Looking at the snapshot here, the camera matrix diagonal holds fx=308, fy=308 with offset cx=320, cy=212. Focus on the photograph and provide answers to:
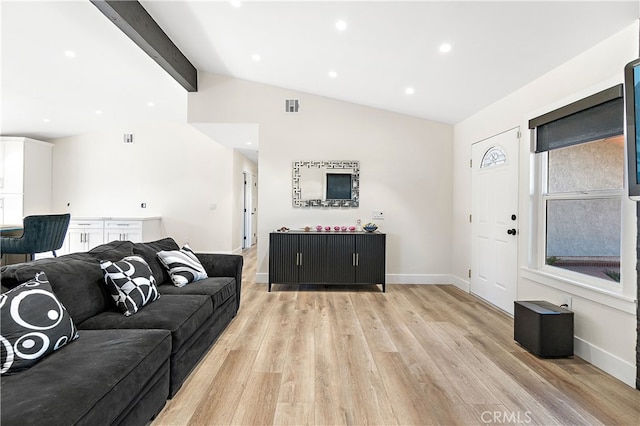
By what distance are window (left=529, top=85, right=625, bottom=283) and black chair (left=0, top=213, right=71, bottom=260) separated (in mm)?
5807

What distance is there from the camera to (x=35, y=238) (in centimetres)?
397

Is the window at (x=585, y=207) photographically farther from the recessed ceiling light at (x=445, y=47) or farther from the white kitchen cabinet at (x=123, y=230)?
the white kitchen cabinet at (x=123, y=230)

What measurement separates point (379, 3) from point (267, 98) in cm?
249

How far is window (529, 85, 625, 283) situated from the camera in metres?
2.21

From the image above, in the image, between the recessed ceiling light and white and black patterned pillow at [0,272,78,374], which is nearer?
white and black patterned pillow at [0,272,78,374]

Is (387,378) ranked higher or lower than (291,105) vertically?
lower

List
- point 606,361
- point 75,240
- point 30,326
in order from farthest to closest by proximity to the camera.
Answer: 1. point 75,240
2. point 606,361
3. point 30,326

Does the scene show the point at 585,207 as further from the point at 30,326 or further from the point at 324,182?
the point at 30,326

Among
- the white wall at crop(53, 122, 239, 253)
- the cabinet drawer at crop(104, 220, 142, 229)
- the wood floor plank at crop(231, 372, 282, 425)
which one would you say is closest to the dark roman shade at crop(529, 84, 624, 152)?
the wood floor plank at crop(231, 372, 282, 425)

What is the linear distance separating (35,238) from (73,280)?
3.04m

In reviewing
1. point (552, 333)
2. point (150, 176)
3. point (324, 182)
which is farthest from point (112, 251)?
point (150, 176)

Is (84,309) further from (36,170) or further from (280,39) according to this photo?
(36,170)

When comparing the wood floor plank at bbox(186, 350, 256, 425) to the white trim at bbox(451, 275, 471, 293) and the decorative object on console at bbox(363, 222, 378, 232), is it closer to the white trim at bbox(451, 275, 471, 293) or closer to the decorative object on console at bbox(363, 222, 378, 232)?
the decorative object on console at bbox(363, 222, 378, 232)

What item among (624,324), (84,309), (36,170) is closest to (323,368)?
(84,309)
